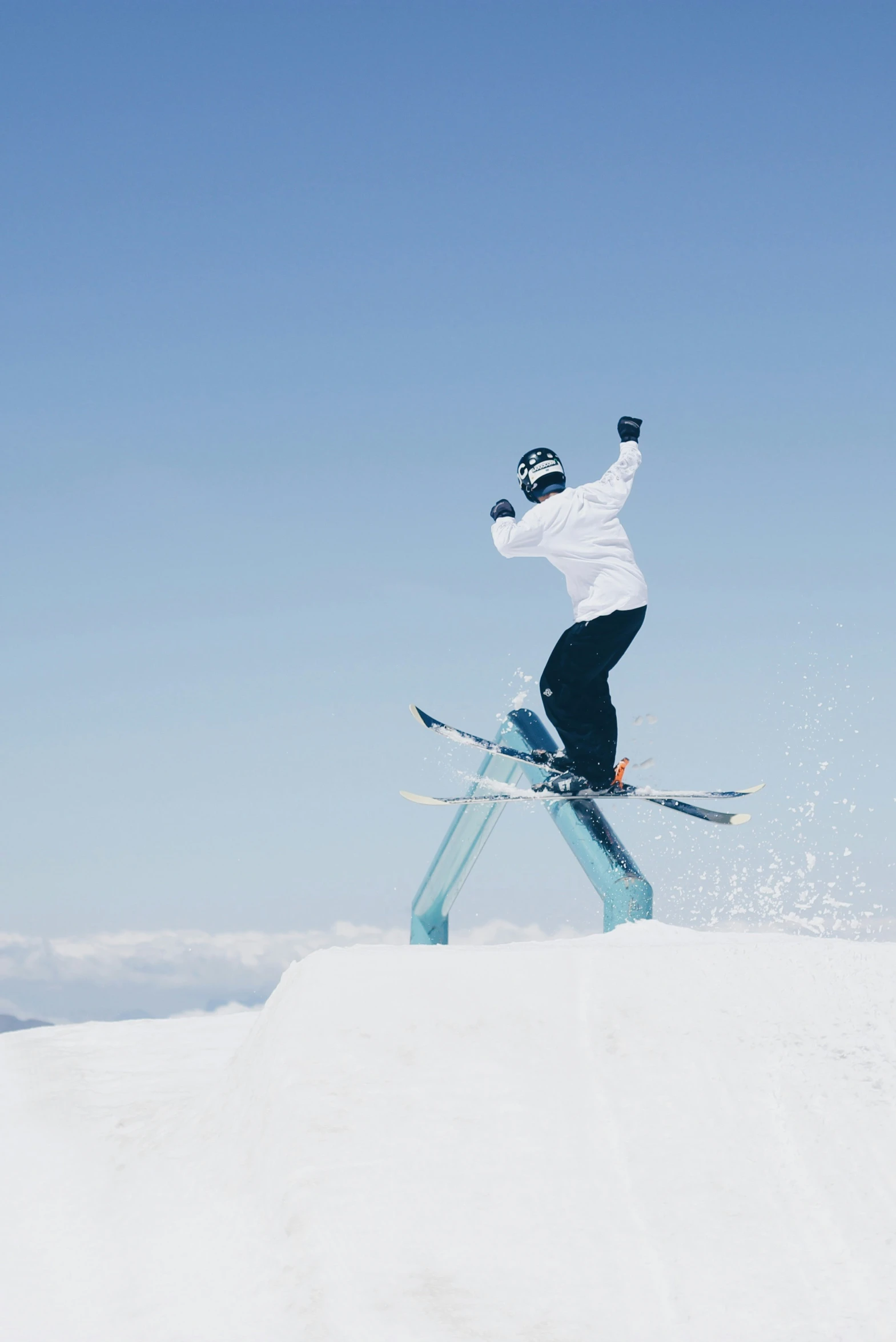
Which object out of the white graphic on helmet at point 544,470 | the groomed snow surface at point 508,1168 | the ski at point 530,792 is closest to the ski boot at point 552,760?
the ski at point 530,792

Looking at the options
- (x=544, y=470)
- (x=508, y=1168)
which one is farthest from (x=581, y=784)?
(x=508, y=1168)

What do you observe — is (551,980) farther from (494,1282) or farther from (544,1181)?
(494,1282)

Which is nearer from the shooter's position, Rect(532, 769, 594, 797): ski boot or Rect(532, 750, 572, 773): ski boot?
Rect(532, 769, 594, 797): ski boot

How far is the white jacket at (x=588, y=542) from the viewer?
11344 mm

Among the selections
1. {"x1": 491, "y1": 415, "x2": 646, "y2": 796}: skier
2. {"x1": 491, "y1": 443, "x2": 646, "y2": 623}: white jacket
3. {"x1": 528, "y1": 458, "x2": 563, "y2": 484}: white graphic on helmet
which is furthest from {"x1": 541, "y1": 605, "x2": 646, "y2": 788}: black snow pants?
{"x1": 528, "y1": 458, "x2": 563, "y2": 484}: white graphic on helmet

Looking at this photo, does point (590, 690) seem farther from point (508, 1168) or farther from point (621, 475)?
point (508, 1168)

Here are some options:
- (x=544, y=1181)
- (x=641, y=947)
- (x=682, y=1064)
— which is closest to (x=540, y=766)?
(x=641, y=947)

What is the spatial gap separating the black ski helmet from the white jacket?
0.24 meters

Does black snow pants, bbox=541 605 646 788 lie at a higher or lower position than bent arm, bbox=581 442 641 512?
lower

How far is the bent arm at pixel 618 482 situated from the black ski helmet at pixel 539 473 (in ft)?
1.10

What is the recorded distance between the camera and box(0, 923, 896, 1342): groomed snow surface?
5746mm

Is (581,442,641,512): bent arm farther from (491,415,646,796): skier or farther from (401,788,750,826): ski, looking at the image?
(401,788,750,826): ski

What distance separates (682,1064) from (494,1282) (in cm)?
199

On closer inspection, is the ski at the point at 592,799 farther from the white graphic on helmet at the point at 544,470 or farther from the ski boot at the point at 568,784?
the white graphic on helmet at the point at 544,470
